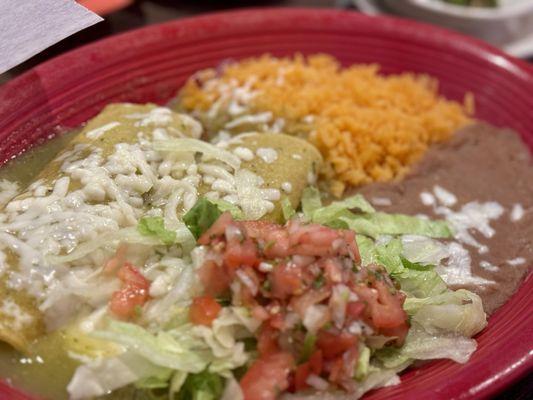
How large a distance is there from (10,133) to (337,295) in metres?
1.47

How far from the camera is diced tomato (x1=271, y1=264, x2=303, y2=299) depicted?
5.27 ft

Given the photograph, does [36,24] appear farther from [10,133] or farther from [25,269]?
[25,269]

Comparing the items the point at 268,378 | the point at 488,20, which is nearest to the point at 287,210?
the point at 268,378

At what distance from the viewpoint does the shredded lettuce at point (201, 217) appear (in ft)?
6.03

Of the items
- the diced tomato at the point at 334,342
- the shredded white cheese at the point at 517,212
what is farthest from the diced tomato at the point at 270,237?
the shredded white cheese at the point at 517,212

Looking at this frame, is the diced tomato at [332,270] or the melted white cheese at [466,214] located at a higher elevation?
the diced tomato at [332,270]

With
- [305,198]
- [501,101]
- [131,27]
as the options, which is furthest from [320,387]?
[131,27]

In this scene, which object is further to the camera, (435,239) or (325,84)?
(325,84)

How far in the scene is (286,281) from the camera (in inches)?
63.3

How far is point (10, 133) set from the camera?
2.41m

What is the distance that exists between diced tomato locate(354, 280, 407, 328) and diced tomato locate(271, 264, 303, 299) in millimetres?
166

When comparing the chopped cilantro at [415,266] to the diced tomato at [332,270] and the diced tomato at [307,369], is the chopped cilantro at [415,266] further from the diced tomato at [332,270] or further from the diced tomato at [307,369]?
the diced tomato at [307,369]

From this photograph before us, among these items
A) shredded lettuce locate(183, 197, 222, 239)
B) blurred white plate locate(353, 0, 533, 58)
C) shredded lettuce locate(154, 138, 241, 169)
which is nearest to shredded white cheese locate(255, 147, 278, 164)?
shredded lettuce locate(154, 138, 241, 169)

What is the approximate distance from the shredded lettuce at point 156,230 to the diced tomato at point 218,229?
120 millimetres
